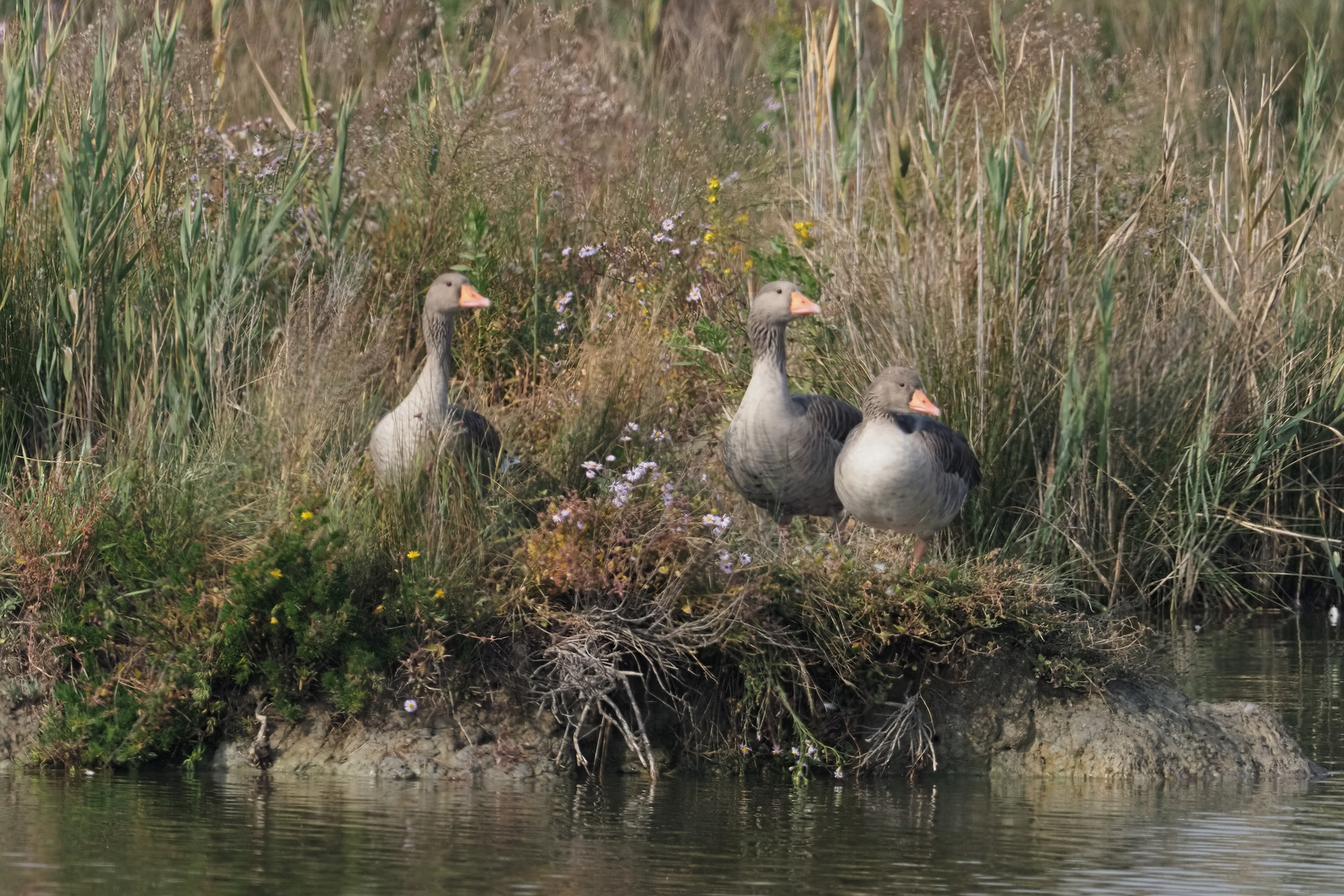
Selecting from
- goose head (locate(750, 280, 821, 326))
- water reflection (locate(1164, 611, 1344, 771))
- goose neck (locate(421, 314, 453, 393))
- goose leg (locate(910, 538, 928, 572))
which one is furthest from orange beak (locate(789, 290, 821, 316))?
water reflection (locate(1164, 611, 1344, 771))

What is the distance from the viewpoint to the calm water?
5125 millimetres

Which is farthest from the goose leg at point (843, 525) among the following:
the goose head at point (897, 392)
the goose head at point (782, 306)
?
the goose head at point (782, 306)

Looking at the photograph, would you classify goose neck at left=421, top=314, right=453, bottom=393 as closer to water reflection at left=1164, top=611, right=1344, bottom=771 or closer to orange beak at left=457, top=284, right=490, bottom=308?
orange beak at left=457, top=284, right=490, bottom=308

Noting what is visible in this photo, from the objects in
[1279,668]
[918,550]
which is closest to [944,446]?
[918,550]

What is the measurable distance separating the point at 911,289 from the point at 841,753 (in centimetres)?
285

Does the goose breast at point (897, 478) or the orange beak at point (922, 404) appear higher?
the orange beak at point (922, 404)

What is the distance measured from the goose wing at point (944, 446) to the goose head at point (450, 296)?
6.68 ft

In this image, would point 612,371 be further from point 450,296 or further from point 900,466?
point 900,466

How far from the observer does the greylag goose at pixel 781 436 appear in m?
7.70

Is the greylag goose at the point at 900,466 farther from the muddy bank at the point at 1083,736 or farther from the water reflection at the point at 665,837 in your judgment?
the water reflection at the point at 665,837

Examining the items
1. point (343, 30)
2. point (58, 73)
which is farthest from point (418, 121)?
point (58, 73)

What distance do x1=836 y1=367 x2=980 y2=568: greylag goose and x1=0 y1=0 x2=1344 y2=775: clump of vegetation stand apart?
0.22 m

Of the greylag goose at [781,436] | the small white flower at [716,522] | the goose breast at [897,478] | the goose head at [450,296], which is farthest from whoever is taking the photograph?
the goose head at [450,296]

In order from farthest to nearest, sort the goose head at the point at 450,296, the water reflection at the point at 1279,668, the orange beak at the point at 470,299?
1. the goose head at the point at 450,296
2. the orange beak at the point at 470,299
3. the water reflection at the point at 1279,668
